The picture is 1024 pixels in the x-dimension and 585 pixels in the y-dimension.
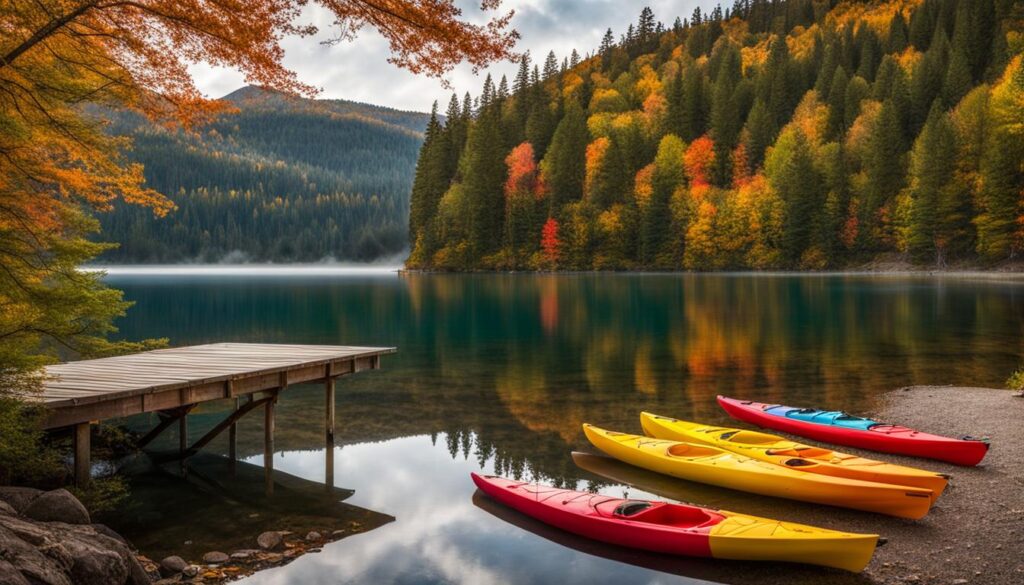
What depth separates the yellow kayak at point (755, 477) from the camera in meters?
9.59

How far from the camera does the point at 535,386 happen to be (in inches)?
819

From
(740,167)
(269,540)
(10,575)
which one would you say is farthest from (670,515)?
(740,167)

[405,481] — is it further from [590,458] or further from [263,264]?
[263,264]

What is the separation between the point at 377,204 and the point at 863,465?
187m

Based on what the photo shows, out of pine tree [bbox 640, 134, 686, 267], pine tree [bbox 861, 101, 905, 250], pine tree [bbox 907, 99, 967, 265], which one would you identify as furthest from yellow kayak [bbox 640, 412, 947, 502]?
pine tree [bbox 640, 134, 686, 267]

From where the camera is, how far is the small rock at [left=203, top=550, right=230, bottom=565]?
8.82 metres

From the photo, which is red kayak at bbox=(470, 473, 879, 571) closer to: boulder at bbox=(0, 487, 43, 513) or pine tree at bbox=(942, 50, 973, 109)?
boulder at bbox=(0, 487, 43, 513)

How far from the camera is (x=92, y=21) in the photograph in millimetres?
8695

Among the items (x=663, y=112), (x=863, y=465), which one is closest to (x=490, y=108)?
(x=663, y=112)

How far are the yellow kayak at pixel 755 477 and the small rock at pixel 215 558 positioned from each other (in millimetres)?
6676

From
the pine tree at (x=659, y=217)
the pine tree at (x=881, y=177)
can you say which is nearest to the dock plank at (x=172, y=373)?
the pine tree at (x=881, y=177)

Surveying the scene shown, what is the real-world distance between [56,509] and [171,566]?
1.40 meters

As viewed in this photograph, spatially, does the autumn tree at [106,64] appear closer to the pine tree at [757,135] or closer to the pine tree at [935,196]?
the pine tree at [935,196]

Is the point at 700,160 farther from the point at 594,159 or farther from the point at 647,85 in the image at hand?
the point at 647,85
